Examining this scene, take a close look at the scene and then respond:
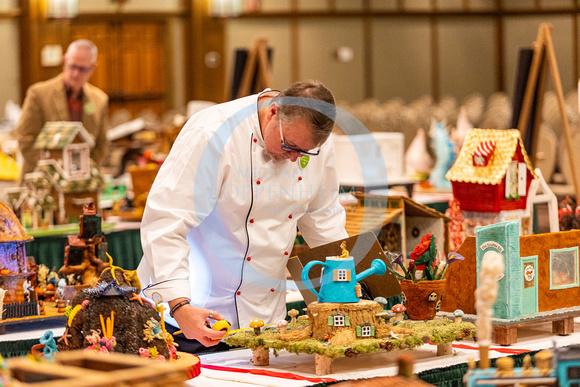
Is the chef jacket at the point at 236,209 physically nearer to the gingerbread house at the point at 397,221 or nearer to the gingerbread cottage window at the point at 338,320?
the gingerbread cottage window at the point at 338,320

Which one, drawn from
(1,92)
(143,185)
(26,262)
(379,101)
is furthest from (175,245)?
(379,101)

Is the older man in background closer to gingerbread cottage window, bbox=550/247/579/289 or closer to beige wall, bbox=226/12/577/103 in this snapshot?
gingerbread cottage window, bbox=550/247/579/289

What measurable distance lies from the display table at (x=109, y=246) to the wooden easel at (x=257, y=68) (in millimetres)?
1465

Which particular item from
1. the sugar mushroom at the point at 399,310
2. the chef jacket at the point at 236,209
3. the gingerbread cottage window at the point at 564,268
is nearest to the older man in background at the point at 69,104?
the chef jacket at the point at 236,209

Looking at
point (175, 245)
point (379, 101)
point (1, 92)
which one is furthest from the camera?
point (379, 101)

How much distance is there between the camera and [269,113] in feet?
7.95

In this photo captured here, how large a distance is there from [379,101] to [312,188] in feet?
39.0

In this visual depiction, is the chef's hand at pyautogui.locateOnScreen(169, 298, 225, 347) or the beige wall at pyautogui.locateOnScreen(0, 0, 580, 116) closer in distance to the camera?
the chef's hand at pyautogui.locateOnScreen(169, 298, 225, 347)

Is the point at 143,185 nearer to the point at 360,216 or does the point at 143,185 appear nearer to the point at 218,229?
the point at 360,216

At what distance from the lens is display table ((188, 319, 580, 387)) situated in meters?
1.99

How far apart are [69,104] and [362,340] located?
3.72 metres

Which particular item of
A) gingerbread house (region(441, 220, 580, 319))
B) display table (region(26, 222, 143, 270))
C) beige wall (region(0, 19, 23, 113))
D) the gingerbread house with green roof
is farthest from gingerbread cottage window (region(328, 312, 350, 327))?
beige wall (region(0, 19, 23, 113))

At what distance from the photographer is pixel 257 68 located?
5.61m

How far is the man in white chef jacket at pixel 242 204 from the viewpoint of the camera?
2.27 m
